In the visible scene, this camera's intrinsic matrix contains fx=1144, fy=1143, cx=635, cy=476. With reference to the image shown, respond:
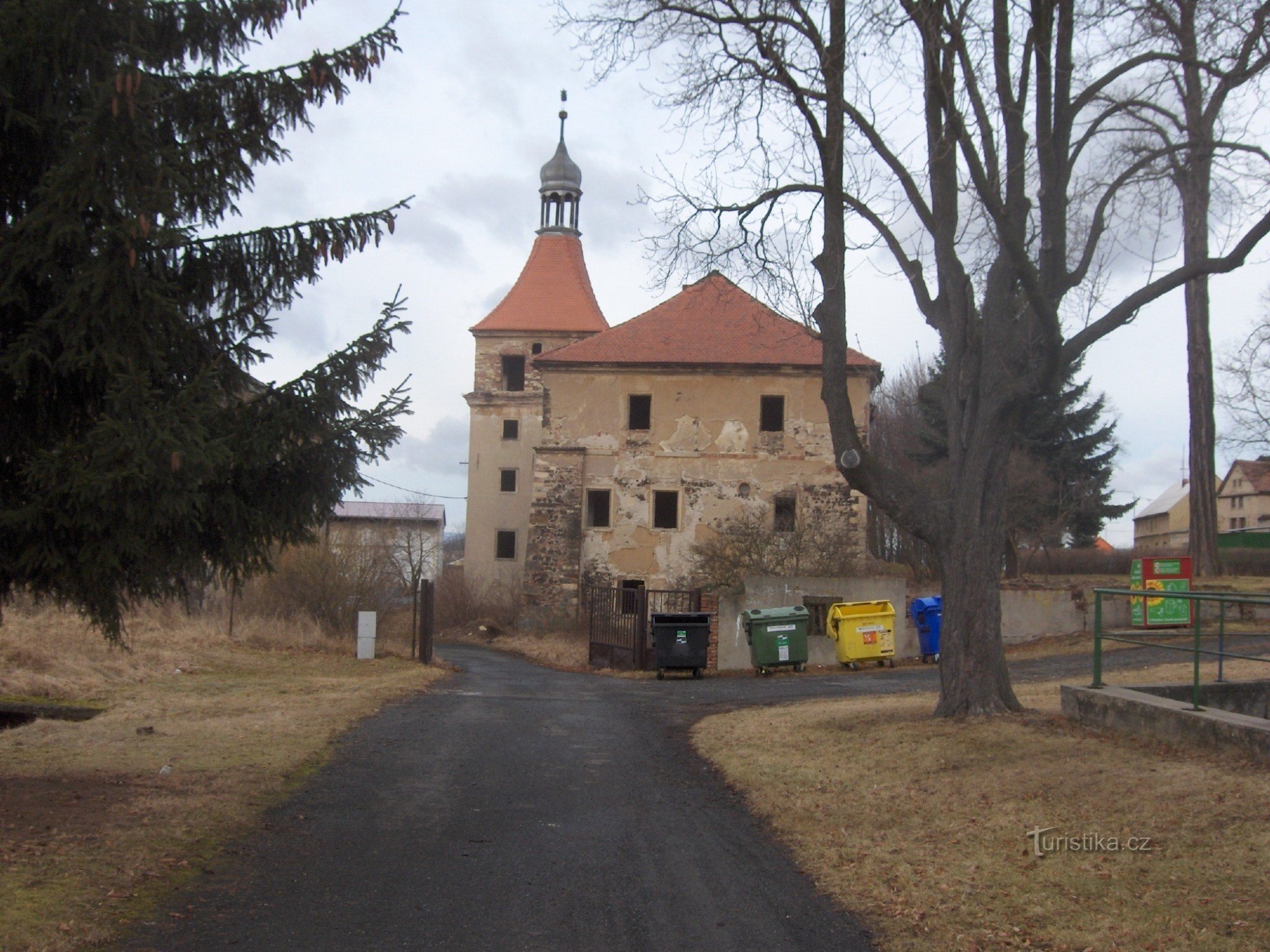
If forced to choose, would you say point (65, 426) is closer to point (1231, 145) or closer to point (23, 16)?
point (23, 16)

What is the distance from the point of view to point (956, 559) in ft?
36.7

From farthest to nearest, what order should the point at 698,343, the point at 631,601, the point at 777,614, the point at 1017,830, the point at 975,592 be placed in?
the point at 698,343, the point at 631,601, the point at 777,614, the point at 975,592, the point at 1017,830

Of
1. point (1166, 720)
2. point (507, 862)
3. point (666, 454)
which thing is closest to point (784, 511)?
point (666, 454)

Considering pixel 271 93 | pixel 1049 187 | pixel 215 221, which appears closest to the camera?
pixel 271 93

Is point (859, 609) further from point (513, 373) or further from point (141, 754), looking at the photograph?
point (513, 373)

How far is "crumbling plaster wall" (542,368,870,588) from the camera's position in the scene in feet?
118

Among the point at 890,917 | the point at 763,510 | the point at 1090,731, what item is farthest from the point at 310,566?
the point at 890,917

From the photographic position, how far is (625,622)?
24953 millimetres

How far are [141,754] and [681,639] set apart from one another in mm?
12926

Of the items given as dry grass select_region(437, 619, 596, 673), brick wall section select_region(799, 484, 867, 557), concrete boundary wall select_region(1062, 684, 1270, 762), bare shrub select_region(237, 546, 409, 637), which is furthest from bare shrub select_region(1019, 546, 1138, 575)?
concrete boundary wall select_region(1062, 684, 1270, 762)

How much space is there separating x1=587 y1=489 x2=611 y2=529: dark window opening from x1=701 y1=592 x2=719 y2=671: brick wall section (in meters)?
12.8

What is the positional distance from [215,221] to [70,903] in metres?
5.16

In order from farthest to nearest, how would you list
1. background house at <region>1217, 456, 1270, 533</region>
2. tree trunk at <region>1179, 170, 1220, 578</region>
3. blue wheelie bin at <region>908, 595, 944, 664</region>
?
background house at <region>1217, 456, 1270, 533</region>
tree trunk at <region>1179, 170, 1220, 578</region>
blue wheelie bin at <region>908, 595, 944, 664</region>

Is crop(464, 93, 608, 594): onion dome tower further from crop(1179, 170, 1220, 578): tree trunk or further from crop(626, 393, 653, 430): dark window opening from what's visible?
crop(1179, 170, 1220, 578): tree trunk
